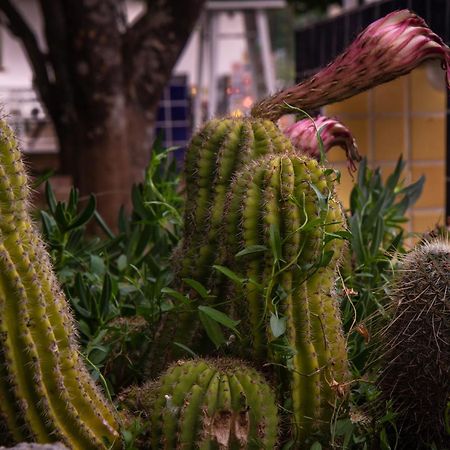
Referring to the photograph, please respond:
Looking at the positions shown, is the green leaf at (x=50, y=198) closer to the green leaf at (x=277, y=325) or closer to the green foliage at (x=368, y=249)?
the green foliage at (x=368, y=249)

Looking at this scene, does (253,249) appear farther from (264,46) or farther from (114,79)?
(264,46)

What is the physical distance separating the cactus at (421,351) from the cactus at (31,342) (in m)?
0.53

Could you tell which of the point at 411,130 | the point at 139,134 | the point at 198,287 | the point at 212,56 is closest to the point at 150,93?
the point at 139,134

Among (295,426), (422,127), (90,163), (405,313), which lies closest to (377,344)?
(405,313)

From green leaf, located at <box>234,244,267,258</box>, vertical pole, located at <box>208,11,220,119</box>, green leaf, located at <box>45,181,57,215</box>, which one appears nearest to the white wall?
vertical pole, located at <box>208,11,220,119</box>

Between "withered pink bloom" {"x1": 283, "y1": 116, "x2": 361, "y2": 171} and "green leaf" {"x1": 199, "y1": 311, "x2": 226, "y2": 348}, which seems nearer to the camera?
"green leaf" {"x1": 199, "y1": 311, "x2": 226, "y2": 348}

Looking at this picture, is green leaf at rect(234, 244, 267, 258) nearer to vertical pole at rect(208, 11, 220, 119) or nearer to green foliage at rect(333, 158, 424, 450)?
green foliage at rect(333, 158, 424, 450)

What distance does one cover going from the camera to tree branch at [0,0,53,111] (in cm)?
723

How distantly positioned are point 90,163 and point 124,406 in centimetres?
383

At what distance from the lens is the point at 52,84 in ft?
23.8

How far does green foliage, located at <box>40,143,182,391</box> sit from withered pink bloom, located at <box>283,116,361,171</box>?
0.37 m

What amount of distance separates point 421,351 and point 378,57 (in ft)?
1.86

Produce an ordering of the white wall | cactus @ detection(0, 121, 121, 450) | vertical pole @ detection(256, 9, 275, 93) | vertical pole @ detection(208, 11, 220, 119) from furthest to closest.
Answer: the white wall < vertical pole @ detection(208, 11, 220, 119) < vertical pole @ detection(256, 9, 275, 93) < cactus @ detection(0, 121, 121, 450)

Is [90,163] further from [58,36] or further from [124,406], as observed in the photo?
[124,406]
